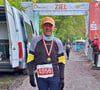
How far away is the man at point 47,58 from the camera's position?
Result: 2.66 metres

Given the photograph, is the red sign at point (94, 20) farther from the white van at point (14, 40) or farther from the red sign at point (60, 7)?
the white van at point (14, 40)

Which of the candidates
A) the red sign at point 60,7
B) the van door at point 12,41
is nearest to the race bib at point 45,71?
the van door at point 12,41

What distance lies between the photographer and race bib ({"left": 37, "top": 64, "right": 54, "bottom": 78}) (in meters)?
2.68

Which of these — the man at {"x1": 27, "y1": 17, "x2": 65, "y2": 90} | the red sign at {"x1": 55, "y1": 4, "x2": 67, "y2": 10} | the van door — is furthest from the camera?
the red sign at {"x1": 55, "y1": 4, "x2": 67, "y2": 10}

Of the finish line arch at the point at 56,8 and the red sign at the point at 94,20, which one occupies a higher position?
the finish line arch at the point at 56,8

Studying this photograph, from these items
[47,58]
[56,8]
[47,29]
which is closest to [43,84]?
[47,58]

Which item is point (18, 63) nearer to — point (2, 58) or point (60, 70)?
point (2, 58)

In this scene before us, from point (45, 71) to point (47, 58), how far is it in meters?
0.23

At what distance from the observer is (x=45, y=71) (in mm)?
Result: 2703

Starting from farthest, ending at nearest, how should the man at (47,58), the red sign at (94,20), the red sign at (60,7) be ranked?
the red sign at (60,7)
the red sign at (94,20)
the man at (47,58)

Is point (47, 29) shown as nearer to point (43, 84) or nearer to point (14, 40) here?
point (43, 84)

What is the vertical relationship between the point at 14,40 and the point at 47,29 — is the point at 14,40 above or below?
below

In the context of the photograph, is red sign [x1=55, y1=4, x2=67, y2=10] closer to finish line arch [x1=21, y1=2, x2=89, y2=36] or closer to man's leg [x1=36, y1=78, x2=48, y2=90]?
finish line arch [x1=21, y1=2, x2=89, y2=36]

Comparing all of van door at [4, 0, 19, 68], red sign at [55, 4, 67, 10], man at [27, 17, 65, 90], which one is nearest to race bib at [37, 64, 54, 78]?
man at [27, 17, 65, 90]
